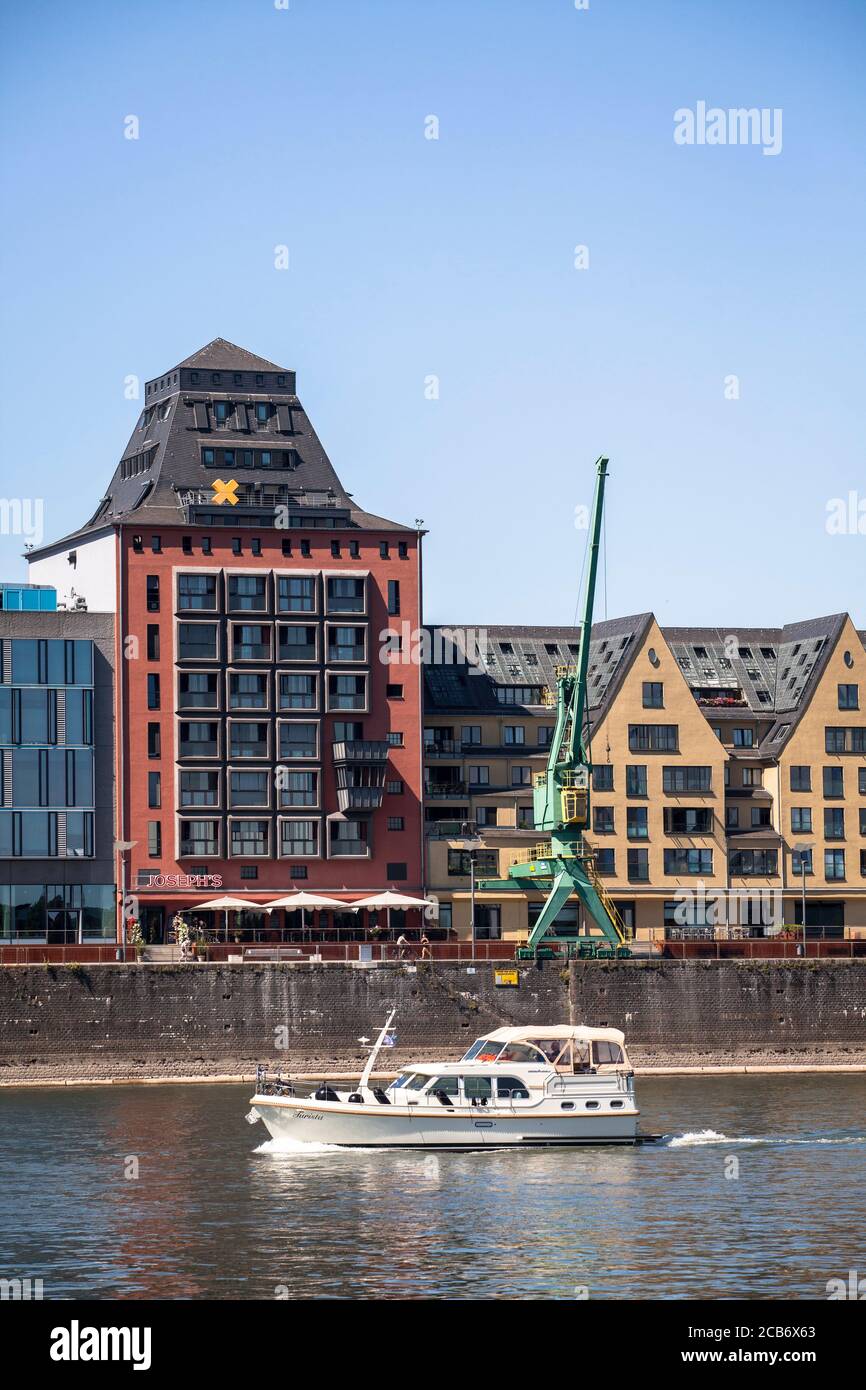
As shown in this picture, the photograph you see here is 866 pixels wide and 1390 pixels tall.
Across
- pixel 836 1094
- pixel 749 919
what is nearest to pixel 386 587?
pixel 749 919

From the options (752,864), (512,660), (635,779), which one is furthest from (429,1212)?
(512,660)

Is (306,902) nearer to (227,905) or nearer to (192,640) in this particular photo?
(227,905)

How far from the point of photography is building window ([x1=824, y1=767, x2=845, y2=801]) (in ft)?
479

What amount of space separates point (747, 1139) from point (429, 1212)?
19.2 metres

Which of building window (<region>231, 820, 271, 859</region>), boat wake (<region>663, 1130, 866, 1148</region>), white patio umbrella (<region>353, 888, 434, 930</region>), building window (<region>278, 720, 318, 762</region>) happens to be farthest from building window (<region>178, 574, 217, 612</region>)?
boat wake (<region>663, 1130, 866, 1148</region>)

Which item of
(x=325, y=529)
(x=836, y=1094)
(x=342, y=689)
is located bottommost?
(x=836, y=1094)

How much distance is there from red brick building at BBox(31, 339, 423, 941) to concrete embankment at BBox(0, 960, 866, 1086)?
13.9 metres

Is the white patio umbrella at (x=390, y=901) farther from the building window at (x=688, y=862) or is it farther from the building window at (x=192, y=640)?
the building window at (x=688, y=862)

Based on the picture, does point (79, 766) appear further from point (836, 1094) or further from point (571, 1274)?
point (571, 1274)

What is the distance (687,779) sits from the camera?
143 meters

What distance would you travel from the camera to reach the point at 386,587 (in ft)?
460

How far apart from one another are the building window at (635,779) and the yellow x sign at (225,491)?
31.0 m

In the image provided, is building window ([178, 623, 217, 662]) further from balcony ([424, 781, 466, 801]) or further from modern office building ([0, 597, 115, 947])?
balcony ([424, 781, 466, 801])
